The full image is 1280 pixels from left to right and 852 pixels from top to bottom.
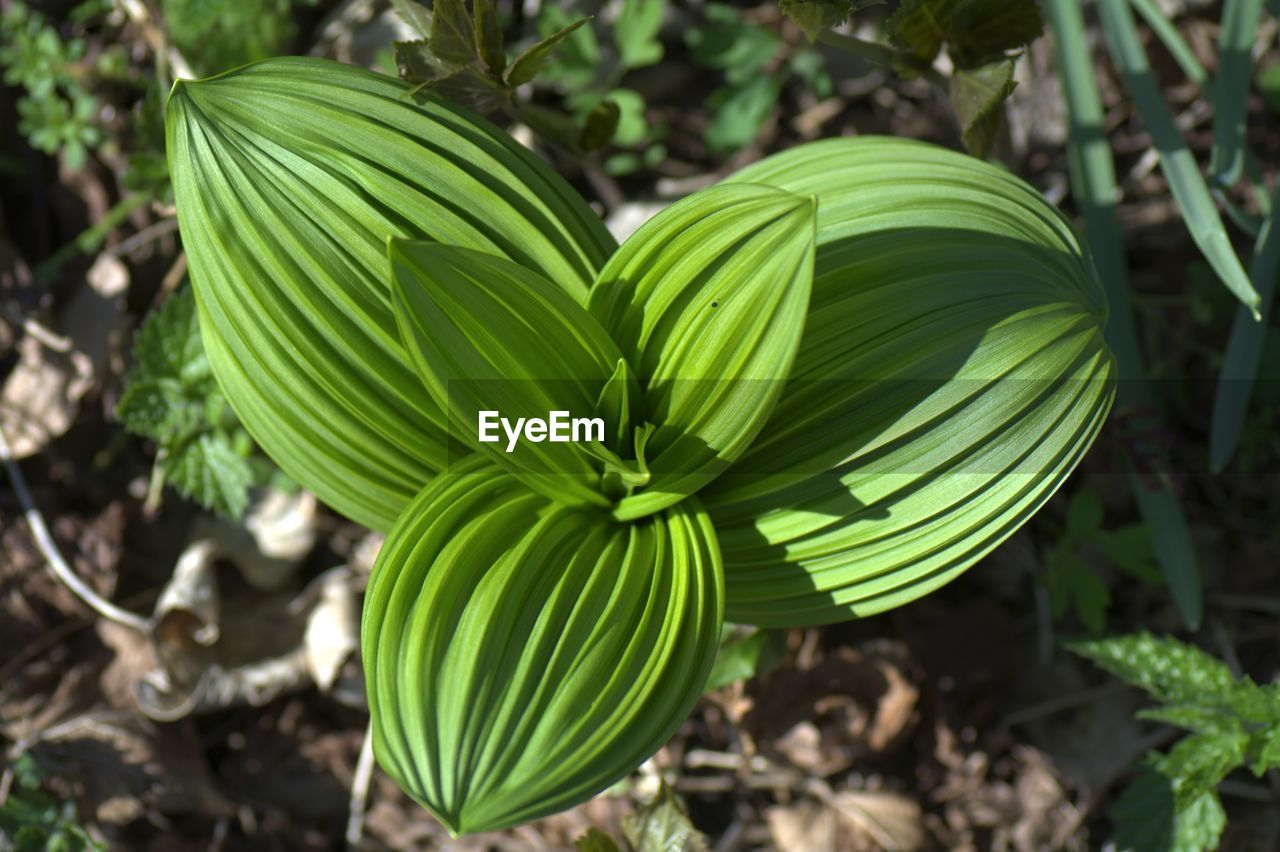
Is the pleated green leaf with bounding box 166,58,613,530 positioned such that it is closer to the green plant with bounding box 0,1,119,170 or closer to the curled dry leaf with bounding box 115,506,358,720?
the curled dry leaf with bounding box 115,506,358,720

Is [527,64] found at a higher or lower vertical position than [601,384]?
higher

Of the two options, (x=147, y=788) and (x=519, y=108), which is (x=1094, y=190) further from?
(x=147, y=788)

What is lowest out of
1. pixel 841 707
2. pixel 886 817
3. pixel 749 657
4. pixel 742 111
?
pixel 886 817

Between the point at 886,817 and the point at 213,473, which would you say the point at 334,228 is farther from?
the point at 886,817

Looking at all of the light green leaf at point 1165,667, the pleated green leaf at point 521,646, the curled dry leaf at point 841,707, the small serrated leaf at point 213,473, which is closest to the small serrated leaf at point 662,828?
the curled dry leaf at point 841,707

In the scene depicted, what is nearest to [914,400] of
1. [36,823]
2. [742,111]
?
[742,111]

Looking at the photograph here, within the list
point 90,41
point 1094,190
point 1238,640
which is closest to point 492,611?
point 1094,190
